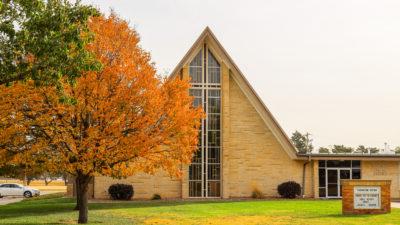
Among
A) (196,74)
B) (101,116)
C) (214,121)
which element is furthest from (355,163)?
(101,116)

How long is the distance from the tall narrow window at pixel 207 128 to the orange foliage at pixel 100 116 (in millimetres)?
20096

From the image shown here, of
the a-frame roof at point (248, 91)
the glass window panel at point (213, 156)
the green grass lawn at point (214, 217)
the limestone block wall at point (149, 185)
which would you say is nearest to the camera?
the green grass lawn at point (214, 217)

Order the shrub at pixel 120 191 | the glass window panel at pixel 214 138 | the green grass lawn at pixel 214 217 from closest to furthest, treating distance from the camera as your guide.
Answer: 1. the green grass lawn at pixel 214 217
2. the shrub at pixel 120 191
3. the glass window panel at pixel 214 138

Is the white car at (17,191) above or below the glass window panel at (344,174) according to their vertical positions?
below

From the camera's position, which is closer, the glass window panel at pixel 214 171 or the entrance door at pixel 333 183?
the glass window panel at pixel 214 171

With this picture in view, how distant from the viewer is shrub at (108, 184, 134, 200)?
40531mm

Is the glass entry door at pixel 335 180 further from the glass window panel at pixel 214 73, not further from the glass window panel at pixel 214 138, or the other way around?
the glass window panel at pixel 214 73

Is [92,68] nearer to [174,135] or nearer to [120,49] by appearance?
[120,49]

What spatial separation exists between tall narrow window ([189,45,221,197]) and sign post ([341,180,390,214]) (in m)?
16.3

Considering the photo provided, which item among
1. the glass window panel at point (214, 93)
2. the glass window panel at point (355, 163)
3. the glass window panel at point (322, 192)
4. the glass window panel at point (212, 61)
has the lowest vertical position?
the glass window panel at point (322, 192)

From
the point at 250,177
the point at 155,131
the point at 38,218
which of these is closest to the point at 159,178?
the point at 250,177

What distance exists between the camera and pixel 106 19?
21.8 m

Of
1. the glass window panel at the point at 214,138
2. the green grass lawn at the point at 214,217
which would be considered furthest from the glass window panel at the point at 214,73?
the green grass lawn at the point at 214,217

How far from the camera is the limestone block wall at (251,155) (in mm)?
42344
